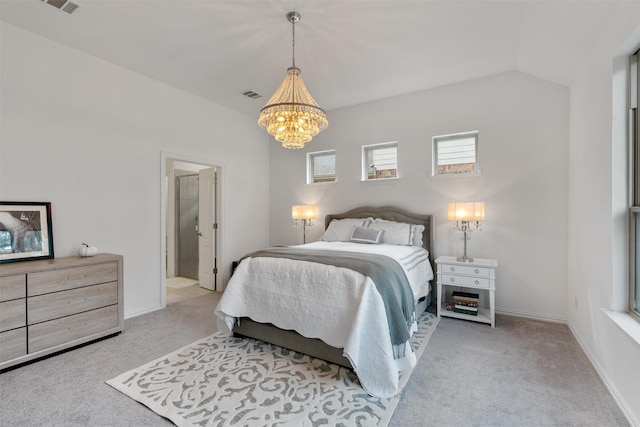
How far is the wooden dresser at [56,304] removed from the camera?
7.43 feet

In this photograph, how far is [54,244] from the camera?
286cm

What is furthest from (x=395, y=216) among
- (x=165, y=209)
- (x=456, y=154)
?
(x=165, y=209)

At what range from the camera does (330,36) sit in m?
2.81

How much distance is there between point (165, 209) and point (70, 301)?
1694mm

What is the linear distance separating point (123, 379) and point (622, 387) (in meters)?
3.42

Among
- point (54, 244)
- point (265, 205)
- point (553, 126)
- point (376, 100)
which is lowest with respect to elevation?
point (54, 244)

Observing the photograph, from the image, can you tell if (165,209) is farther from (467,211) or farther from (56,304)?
(467,211)

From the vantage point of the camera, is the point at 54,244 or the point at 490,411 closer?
the point at 490,411

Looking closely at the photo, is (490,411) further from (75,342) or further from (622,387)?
(75,342)

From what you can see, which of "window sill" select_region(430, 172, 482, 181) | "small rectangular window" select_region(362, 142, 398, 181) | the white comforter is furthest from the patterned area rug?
"small rectangular window" select_region(362, 142, 398, 181)

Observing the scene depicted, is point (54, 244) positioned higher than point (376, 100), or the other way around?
point (376, 100)

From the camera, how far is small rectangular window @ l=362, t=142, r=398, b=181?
4391 millimetres

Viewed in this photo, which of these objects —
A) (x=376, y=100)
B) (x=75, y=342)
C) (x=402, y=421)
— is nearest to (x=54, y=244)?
(x=75, y=342)

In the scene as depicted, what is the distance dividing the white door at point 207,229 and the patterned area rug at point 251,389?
2.27 m
